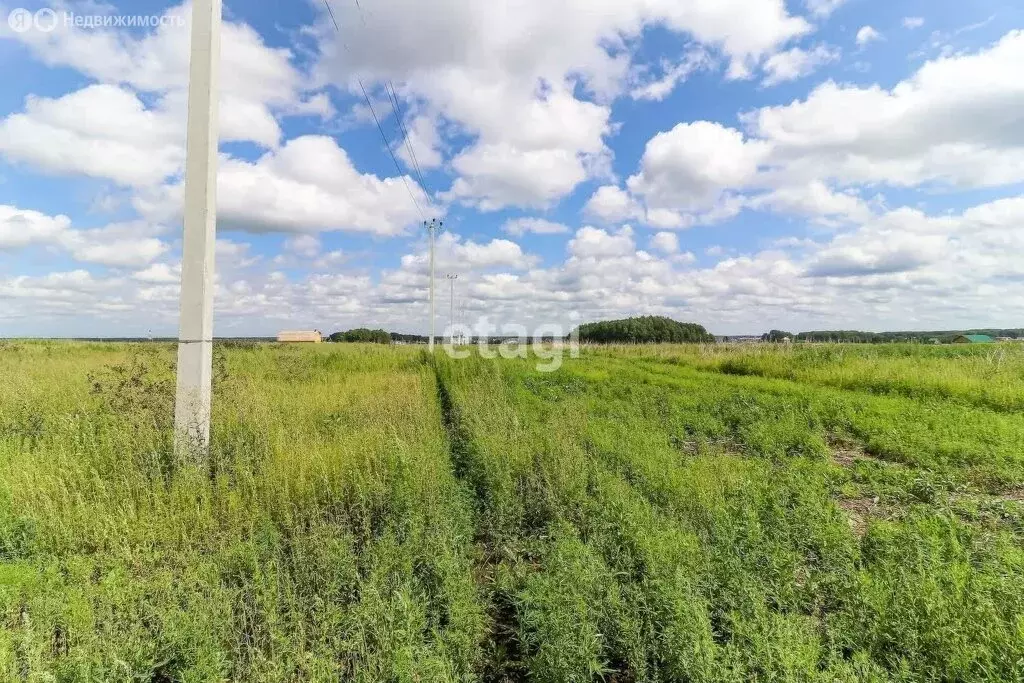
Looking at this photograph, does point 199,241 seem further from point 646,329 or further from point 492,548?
point 646,329

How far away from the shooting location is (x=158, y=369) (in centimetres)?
1116

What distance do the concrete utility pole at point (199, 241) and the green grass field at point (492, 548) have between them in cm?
43

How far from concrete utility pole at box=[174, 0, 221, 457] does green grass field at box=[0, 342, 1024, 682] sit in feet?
1.41

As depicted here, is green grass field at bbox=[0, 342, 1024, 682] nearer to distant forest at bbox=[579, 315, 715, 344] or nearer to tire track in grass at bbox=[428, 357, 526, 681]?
tire track in grass at bbox=[428, 357, 526, 681]

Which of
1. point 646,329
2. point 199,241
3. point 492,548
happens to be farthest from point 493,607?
point 646,329

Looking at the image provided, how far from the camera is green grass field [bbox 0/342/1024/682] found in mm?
2502

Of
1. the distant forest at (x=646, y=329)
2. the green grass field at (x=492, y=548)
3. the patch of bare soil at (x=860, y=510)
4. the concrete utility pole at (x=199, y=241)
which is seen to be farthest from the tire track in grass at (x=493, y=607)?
the distant forest at (x=646, y=329)

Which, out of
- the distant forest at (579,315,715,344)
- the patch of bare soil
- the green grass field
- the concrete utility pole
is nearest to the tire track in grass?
the green grass field

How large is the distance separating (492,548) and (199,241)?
4.72 m

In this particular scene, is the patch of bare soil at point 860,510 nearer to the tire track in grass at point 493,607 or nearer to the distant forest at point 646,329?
the tire track in grass at point 493,607

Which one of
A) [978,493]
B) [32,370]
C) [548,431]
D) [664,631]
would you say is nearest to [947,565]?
[664,631]

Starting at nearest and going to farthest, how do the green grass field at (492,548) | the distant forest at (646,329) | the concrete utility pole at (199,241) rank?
the green grass field at (492,548)
the concrete utility pole at (199,241)
the distant forest at (646,329)

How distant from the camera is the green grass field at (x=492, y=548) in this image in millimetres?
2502

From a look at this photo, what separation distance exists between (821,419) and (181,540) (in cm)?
986
